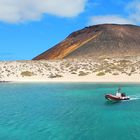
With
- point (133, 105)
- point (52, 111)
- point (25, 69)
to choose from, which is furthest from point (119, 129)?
point (25, 69)

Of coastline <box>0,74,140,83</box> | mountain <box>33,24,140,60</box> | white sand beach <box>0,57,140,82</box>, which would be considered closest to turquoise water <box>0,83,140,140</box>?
coastline <box>0,74,140,83</box>

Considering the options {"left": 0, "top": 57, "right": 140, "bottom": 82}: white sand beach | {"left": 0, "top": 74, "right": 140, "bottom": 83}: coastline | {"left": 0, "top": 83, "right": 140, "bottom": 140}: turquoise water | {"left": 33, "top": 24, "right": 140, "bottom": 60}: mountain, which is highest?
{"left": 33, "top": 24, "right": 140, "bottom": 60}: mountain

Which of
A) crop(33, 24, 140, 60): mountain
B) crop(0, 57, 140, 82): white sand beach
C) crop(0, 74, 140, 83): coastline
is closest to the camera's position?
crop(0, 74, 140, 83): coastline

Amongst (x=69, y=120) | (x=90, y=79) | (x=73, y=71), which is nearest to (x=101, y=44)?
(x=73, y=71)

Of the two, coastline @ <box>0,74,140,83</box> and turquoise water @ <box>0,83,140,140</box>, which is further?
coastline @ <box>0,74,140,83</box>

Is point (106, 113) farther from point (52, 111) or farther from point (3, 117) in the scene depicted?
point (3, 117)

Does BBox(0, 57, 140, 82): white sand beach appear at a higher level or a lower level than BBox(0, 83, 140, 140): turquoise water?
higher

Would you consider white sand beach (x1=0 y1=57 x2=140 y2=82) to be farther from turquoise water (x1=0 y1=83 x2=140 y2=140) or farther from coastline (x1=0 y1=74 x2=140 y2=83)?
turquoise water (x1=0 y1=83 x2=140 y2=140)

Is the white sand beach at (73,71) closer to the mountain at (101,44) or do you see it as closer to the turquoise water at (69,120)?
the mountain at (101,44)
